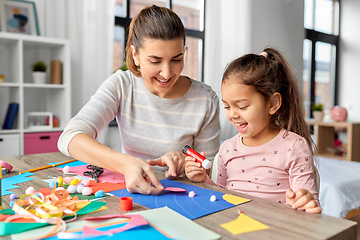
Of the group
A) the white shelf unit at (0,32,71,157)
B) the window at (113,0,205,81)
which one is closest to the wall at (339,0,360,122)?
the window at (113,0,205,81)

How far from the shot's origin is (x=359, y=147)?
3.63m

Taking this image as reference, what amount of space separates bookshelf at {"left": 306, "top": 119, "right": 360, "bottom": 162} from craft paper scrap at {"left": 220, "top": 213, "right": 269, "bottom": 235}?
335 centimetres

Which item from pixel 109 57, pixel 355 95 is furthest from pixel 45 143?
pixel 355 95

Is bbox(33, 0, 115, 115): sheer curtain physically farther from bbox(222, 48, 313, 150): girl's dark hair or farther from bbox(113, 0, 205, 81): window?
bbox(222, 48, 313, 150): girl's dark hair

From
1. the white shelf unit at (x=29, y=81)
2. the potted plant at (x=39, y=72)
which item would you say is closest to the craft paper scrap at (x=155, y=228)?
the white shelf unit at (x=29, y=81)

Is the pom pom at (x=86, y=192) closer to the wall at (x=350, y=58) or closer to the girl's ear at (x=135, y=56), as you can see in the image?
the girl's ear at (x=135, y=56)

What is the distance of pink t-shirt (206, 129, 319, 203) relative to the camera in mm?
955

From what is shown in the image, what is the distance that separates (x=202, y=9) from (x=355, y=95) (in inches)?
108

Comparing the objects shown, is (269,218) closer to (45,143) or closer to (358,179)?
(358,179)

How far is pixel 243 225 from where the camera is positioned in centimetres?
60

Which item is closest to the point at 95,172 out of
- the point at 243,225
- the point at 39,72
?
the point at 243,225

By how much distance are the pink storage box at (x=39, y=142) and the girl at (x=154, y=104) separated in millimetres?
1230

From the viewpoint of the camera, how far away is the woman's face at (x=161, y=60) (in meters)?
1.09

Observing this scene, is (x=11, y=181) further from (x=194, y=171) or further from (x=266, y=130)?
(x=266, y=130)
